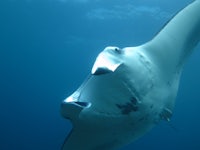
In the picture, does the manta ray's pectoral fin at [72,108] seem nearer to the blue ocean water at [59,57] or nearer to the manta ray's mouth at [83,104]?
the manta ray's mouth at [83,104]

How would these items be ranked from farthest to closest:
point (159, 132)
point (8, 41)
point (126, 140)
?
point (159, 132) → point (8, 41) → point (126, 140)

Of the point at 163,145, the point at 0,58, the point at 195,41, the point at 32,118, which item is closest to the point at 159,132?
the point at 163,145

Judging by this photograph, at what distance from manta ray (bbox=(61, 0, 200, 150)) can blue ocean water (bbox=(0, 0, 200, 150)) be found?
2.40m

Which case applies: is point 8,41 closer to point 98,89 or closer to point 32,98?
point 32,98

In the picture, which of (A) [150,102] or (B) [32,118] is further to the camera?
(B) [32,118]

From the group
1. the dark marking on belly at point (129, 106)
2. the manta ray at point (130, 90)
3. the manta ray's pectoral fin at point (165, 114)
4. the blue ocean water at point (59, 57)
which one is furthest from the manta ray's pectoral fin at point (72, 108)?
the blue ocean water at point (59, 57)

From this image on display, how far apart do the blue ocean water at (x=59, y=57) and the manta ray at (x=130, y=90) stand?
7.89 ft

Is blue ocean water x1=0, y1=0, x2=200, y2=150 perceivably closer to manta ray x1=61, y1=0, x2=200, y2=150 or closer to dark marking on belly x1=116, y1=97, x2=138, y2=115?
manta ray x1=61, y1=0, x2=200, y2=150

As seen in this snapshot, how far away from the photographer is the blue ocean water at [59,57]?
56.6 ft

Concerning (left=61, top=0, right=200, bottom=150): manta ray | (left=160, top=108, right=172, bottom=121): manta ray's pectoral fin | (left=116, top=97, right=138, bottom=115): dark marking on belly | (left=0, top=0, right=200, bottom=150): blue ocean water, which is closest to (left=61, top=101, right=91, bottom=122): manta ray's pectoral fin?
(left=61, top=0, right=200, bottom=150): manta ray

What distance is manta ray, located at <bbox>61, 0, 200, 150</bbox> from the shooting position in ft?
11.3

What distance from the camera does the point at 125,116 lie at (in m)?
3.57

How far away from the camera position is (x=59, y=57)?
27.4 m

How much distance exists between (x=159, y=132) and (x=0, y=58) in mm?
21883
